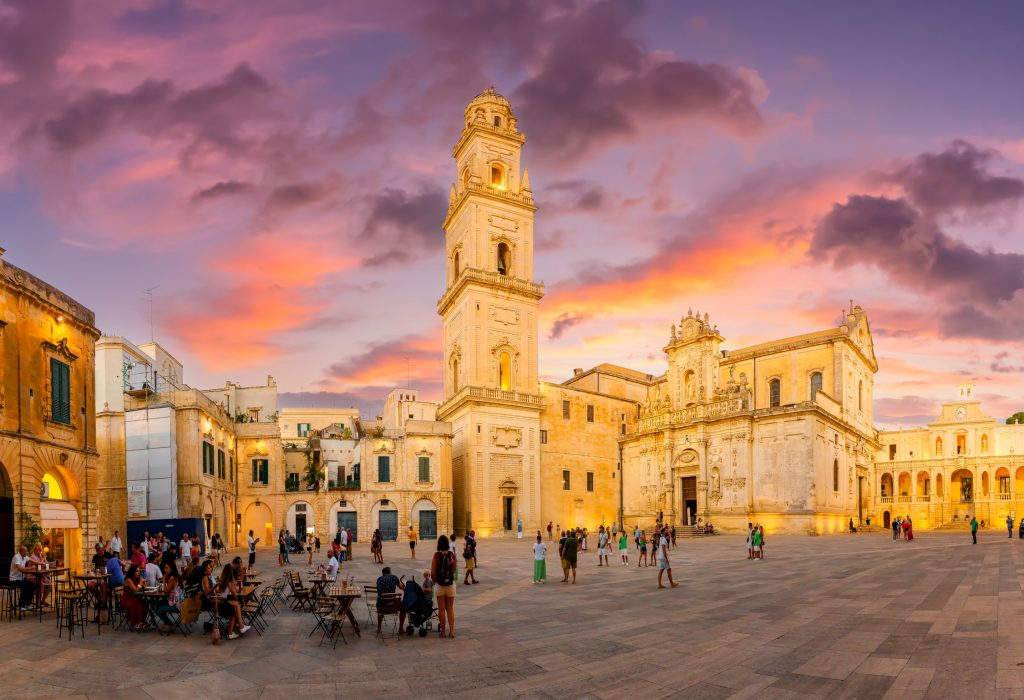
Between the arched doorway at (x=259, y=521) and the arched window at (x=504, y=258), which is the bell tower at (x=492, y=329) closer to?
the arched window at (x=504, y=258)

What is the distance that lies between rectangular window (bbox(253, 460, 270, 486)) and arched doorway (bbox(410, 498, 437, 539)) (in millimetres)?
10254

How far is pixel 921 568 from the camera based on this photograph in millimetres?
22797

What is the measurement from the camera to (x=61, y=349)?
21.0 m

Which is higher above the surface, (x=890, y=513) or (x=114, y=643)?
(x=114, y=643)

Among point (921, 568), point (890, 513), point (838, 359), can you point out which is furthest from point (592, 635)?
point (890, 513)

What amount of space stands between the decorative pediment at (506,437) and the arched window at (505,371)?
3.64m

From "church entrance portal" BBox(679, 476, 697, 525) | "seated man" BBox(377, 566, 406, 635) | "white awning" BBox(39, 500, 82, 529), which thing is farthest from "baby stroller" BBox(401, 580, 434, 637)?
"church entrance portal" BBox(679, 476, 697, 525)

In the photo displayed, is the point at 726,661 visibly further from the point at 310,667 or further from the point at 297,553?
the point at 297,553

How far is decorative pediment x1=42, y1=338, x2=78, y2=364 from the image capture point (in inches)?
799

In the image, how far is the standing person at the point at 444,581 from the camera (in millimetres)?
12344

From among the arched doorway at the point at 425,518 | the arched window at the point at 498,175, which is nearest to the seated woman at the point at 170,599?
the arched doorway at the point at 425,518

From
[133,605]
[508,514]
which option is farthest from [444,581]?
[508,514]

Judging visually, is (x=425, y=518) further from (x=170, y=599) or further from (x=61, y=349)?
(x=170, y=599)

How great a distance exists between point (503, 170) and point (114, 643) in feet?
162
